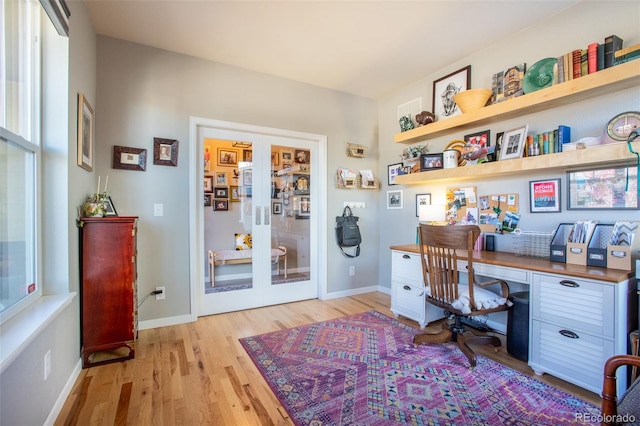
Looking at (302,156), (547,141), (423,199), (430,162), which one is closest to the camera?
(547,141)

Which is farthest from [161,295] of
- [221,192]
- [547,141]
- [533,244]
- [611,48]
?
[611,48]

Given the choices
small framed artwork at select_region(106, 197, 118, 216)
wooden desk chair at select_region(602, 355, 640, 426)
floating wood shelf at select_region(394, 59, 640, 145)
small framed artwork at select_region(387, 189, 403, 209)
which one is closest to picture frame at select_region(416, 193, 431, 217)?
small framed artwork at select_region(387, 189, 403, 209)

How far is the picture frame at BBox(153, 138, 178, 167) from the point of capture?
2.75 meters

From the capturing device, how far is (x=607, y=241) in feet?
6.39

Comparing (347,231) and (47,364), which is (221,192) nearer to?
(347,231)

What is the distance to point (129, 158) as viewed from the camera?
2648 mm

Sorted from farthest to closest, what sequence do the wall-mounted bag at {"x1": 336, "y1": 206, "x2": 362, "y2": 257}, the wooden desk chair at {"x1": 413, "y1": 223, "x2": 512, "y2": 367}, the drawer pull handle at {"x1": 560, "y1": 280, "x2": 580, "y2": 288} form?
the wall-mounted bag at {"x1": 336, "y1": 206, "x2": 362, "y2": 257} < the wooden desk chair at {"x1": 413, "y1": 223, "x2": 512, "y2": 367} < the drawer pull handle at {"x1": 560, "y1": 280, "x2": 580, "y2": 288}

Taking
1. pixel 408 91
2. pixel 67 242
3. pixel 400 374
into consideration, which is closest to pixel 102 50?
pixel 67 242

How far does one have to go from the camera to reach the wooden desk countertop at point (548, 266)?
1.68m

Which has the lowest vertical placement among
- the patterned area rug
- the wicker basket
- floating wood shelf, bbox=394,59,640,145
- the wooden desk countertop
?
the patterned area rug

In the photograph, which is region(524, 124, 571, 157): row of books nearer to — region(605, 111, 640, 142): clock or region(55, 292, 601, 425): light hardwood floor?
region(605, 111, 640, 142): clock

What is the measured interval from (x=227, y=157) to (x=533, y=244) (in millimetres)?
3002

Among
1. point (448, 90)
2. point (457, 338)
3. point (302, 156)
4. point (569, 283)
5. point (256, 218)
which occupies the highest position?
point (448, 90)

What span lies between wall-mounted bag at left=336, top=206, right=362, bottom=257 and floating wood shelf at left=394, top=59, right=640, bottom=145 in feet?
4.52
